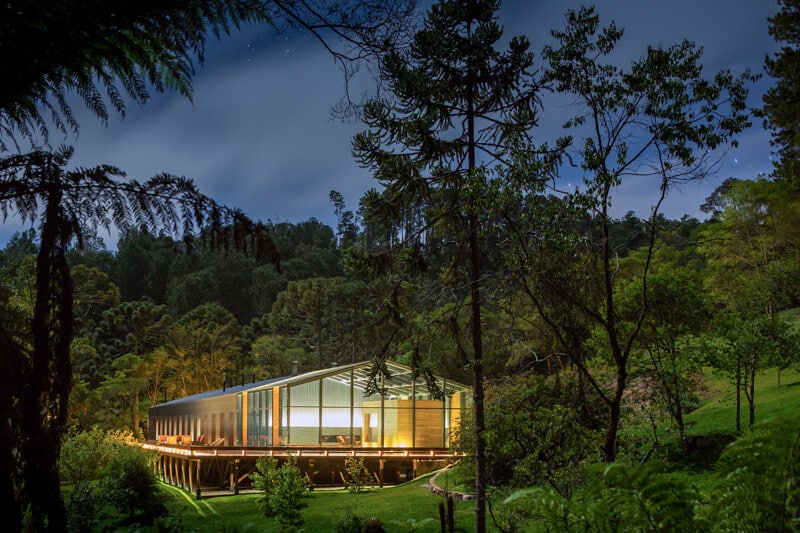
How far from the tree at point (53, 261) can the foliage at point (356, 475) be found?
1817cm

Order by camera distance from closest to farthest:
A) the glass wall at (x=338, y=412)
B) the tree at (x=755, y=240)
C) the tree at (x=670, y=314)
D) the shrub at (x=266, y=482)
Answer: the tree at (x=670, y=314) < the shrub at (x=266, y=482) < the glass wall at (x=338, y=412) < the tree at (x=755, y=240)

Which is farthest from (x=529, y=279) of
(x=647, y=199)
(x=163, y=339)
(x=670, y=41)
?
(x=163, y=339)

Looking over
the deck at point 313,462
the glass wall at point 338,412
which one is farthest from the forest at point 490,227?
the glass wall at point 338,412

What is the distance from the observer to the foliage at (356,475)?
20.0 meters

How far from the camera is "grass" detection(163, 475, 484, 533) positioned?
42.2 ft

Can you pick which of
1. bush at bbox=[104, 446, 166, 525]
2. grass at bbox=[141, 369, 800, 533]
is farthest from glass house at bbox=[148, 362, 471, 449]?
bush at bbox=[104, 446, 166, 525]

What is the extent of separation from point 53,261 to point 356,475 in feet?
60.6

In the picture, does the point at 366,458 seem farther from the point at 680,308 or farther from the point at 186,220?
the point at 186,220

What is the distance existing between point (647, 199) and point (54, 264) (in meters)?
6.79

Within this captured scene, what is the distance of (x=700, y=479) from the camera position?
12.8 meters

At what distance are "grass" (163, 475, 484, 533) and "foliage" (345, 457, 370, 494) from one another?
0.26 metres

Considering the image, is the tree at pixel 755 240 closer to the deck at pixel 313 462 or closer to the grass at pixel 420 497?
the grass at pixel 420 497

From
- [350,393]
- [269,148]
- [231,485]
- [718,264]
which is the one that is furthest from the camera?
[718,264]

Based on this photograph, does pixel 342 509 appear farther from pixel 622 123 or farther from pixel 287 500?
pixel 622 123
